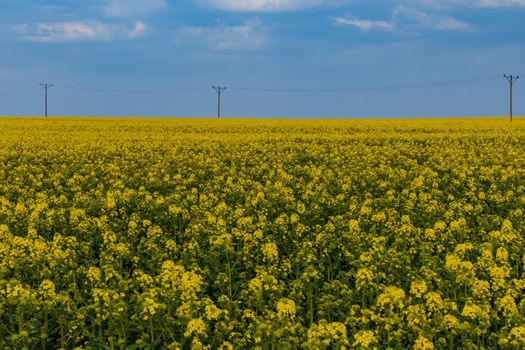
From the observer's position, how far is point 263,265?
970 cm

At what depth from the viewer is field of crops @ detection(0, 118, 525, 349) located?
6.87 metres

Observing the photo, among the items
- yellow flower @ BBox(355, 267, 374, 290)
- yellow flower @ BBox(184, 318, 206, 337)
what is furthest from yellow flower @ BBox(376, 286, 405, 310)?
yellow flower @ BBox(184, 318, 206, 337)

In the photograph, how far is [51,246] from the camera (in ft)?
33.9

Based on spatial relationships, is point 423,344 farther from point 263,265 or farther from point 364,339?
point 263,265

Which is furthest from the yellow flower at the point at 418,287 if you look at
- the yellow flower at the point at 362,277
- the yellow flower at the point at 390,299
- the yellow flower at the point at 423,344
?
the yellow flower at the point at 423,344

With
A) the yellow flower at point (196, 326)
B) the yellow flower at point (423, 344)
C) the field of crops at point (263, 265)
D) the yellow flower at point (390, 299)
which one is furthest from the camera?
the yellow flower at point (390, 299)

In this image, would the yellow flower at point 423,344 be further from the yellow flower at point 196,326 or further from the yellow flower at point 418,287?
the yellow flower at point 196,326

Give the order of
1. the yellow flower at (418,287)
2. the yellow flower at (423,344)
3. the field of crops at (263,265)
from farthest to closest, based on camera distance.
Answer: the yellow flower at (418,287) → the field of crops at (263,265) → the yellow flower at (423,344)

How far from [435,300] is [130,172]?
17.0m

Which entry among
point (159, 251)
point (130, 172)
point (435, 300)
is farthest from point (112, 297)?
point (130, 172)

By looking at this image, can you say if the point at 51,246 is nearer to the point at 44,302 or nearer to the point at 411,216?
the point at 44,302

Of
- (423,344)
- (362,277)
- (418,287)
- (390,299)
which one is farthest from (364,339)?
(362,277)

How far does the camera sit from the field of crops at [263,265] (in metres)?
6.87

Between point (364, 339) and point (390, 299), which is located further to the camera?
point (390, 299)
